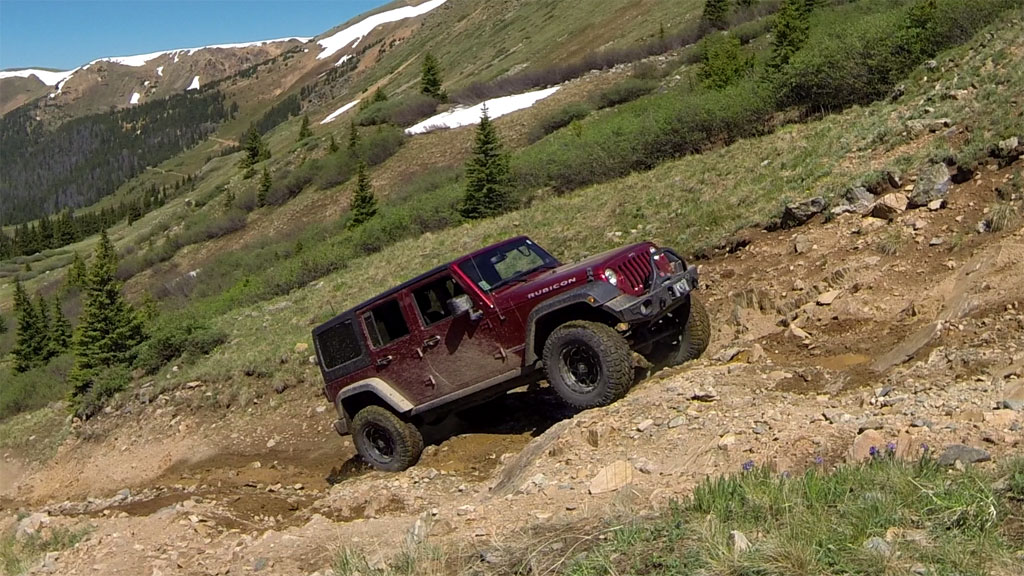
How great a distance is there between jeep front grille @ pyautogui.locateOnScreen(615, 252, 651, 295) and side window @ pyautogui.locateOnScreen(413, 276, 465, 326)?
174 cm

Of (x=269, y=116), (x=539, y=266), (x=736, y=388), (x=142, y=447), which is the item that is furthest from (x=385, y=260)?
(x=269, y=116)

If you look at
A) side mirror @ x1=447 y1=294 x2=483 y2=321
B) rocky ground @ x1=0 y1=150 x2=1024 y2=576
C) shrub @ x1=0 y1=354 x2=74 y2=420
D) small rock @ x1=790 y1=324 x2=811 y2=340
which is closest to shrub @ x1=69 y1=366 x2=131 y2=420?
rocky ground @ x1=0 y1=150 x2=1024 y2=576

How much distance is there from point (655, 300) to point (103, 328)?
18231 millimetres

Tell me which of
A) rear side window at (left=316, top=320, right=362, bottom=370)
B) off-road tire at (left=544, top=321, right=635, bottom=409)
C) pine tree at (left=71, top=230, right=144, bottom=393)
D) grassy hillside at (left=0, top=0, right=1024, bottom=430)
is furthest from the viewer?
pine tree at (left=71, top=230, right=144, bottom=393)

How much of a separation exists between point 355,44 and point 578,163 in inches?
5673

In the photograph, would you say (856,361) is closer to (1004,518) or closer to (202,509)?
(1004,518)

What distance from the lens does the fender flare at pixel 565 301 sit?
7.61m

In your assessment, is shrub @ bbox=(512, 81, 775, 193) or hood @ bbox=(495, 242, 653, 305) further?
shrub @ bbox=(512, 81, 775, 193)

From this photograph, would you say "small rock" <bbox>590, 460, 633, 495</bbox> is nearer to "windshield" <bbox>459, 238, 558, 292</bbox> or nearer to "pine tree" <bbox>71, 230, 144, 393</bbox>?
"windshield" <bbox>459, 238, 558, 292</bbox>

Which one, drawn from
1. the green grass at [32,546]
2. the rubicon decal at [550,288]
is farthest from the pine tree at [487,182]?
the green grass at [32,546]

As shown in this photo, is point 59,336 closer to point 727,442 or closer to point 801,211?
point 801,211

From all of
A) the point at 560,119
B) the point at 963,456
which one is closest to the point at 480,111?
the point at 560,119

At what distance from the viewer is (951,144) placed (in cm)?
1143

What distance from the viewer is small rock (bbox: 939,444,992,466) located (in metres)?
4.61
